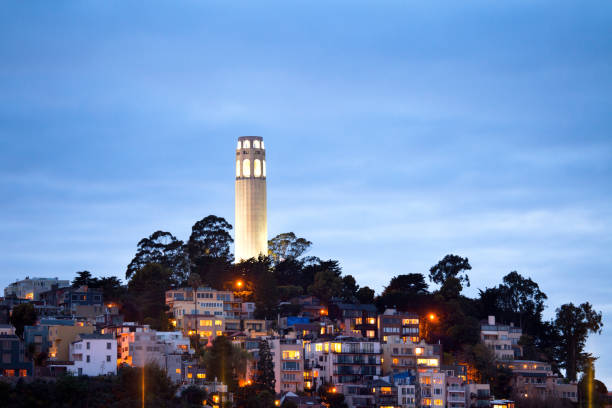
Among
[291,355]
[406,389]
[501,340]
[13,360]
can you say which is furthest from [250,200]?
[13,360]

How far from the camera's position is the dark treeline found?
104562mm

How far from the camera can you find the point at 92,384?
7925 centimetres

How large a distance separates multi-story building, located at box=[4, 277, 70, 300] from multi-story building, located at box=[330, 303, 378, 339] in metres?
26.8

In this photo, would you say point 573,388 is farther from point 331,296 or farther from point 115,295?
point 115,295


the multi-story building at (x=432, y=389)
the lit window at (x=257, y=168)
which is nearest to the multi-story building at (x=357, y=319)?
the multi-story building at (x=432, y=389)

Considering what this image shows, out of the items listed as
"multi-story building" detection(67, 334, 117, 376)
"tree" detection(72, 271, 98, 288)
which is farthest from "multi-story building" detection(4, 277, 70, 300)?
"multi-story building" detection(67, 334, 117, 376)

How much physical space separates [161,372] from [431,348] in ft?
78.2

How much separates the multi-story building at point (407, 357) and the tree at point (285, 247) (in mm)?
27255

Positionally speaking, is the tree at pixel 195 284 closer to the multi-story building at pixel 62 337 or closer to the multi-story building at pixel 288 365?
the multi-story building at pixel 288 365

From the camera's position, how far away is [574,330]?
11150 cm

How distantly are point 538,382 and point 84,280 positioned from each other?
1511 inches

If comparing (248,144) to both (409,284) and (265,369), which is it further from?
(265,369)

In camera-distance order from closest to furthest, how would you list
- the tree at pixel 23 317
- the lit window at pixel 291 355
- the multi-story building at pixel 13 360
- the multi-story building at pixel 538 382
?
the multi-story building at pixel 13 360 < the lit window at pixel 291 355 < the tree at pixel 23 317 < the multi-story building at pixel 538 382

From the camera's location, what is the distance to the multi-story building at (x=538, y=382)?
98.3 m
